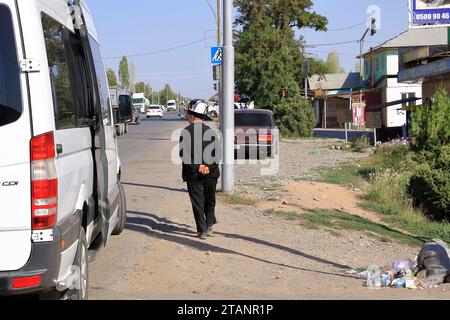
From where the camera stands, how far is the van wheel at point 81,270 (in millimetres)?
5037

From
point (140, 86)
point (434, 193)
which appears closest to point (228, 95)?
point (434, 193)

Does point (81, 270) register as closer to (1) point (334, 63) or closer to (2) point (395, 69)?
(2) point (395, 69)

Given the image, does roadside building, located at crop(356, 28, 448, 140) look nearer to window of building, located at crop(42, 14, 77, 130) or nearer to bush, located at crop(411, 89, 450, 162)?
bush, located at crop(411, 89, 450, 162)

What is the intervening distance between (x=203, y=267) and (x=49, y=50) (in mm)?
3743

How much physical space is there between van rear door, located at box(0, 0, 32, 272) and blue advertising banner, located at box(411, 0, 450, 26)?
10382 millimetres

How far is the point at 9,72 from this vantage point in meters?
4.24

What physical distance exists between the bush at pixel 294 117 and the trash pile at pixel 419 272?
30.4 m

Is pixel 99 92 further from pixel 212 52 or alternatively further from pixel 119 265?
pixel 212 52

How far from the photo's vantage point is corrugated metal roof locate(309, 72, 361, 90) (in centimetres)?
7144

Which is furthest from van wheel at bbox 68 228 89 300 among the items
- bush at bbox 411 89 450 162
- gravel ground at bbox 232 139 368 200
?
bush at bbox 411 89 450 162

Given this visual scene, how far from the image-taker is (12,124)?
419 cm

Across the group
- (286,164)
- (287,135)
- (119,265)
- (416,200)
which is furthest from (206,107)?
(287,135)

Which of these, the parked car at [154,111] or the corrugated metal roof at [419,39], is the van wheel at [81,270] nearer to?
the corrugated metal roof at [419,39]

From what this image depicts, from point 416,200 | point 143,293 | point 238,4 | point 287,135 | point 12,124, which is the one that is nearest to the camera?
point 12,124
